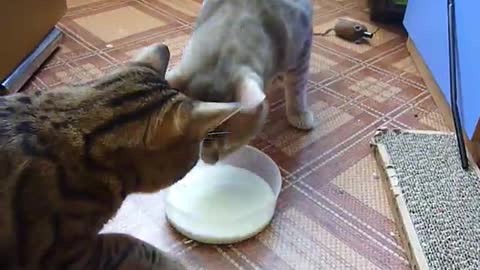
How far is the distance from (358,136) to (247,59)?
0.39 m

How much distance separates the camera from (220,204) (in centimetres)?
112

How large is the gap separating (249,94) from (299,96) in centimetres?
39

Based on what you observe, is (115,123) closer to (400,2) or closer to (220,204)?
(220,204)

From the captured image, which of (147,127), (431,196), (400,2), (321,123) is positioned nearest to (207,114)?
(147,127)

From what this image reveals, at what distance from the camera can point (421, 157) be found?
4.09ft


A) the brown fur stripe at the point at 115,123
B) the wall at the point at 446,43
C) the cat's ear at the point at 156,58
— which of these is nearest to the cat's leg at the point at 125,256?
the brown fur stripe at the point at 115,123

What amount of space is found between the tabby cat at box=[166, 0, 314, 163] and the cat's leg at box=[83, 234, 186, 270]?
218 mm

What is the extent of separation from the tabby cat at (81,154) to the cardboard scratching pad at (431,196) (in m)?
0.50

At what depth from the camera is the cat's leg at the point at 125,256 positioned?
83 cm

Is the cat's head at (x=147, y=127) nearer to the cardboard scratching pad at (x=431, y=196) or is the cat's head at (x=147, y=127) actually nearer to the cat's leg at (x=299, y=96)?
the cardboard scratching pad at (x=431, y=196)

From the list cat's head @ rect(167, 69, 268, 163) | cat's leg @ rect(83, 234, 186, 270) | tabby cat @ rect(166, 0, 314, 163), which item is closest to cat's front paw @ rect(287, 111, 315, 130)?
tabby cat @ rect(166, 0, 314, 163)

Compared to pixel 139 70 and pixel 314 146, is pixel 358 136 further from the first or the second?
pixel 139 70

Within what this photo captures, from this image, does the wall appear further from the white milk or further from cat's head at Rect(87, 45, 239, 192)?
cat's head at Rect(87, 45, 239, 192)

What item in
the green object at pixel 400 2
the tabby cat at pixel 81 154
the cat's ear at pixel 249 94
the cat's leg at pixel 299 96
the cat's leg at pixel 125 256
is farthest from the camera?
the green object at pixel 400 2
